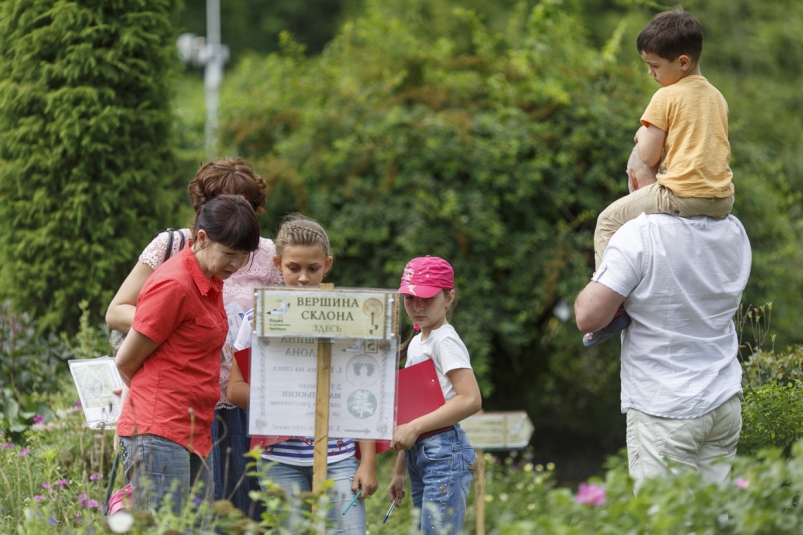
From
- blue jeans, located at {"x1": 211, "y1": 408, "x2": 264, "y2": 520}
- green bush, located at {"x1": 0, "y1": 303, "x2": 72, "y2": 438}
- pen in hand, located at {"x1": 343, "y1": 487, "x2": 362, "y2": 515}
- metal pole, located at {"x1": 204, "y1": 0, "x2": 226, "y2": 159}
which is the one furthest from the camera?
metal pole, located at {"x1": 204, "y1": 0, "x2": 226, "y2": 159}

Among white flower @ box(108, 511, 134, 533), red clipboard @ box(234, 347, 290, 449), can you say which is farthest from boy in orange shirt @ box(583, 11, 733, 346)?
white flower @ box(108, 511, 134, 533)

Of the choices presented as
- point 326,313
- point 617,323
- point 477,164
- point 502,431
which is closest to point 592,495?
point 617,323

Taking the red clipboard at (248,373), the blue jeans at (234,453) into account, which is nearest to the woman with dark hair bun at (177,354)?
the red clipboard at (248,373)

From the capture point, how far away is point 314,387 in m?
2.85

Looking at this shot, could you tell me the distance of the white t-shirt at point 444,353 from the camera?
3.05m

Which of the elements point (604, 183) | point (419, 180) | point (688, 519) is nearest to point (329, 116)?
point (419, 180)

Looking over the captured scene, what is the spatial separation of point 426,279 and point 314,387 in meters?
0.59

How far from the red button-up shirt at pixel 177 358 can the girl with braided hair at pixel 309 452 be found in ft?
0.69

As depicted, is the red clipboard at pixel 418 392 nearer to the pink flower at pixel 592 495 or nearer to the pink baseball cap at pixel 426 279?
the pink baseball cap at pixel 426 279

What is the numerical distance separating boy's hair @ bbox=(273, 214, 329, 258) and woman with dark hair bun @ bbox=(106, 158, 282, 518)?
17 cm

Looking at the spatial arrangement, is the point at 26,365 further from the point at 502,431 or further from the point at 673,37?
the point at 673,37

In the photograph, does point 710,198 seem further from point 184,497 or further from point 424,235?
point 424,235

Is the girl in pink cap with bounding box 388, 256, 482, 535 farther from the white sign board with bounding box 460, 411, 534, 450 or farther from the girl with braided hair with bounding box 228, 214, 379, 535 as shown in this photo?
the white sign board with bounding box 460, 411, 534, 450

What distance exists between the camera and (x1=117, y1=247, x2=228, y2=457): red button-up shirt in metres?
2.76
